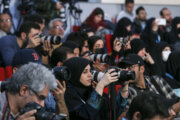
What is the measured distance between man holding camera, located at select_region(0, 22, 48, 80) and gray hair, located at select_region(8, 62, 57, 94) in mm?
2029

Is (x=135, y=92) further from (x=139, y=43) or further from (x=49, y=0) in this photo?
(x=49, y=0)

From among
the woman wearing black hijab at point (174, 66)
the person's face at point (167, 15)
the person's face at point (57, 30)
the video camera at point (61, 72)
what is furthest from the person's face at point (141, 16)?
the video camera at point (61, 72)

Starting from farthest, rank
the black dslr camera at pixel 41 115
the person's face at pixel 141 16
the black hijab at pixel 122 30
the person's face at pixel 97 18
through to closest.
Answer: the person's face at pixel 141 16, the person's face at pixel 97 18, the black hijab at pixel 122 30, the black dslr camera at pixel 41 115

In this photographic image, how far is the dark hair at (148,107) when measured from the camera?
301cm

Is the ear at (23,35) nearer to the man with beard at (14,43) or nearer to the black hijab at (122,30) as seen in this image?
the man with beard at (14,43)

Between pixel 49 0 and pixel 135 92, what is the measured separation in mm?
3582

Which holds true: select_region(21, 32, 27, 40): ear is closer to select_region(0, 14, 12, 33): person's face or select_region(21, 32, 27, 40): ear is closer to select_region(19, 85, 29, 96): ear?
select_region(0, 14, 12, 33): person's face

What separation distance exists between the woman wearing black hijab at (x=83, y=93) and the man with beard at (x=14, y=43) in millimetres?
985

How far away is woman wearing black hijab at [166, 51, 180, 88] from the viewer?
6.65m

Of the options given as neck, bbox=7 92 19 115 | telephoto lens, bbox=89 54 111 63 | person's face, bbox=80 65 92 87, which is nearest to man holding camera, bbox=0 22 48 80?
telephoto lens, bbox=89 54 111 63

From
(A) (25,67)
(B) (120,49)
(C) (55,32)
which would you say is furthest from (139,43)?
(A) (25,67)

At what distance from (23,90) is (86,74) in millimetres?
1272

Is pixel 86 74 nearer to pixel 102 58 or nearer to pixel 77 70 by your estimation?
pixel 77 70

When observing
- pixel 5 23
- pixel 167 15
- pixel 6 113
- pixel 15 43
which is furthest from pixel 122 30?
pixel 6 113
